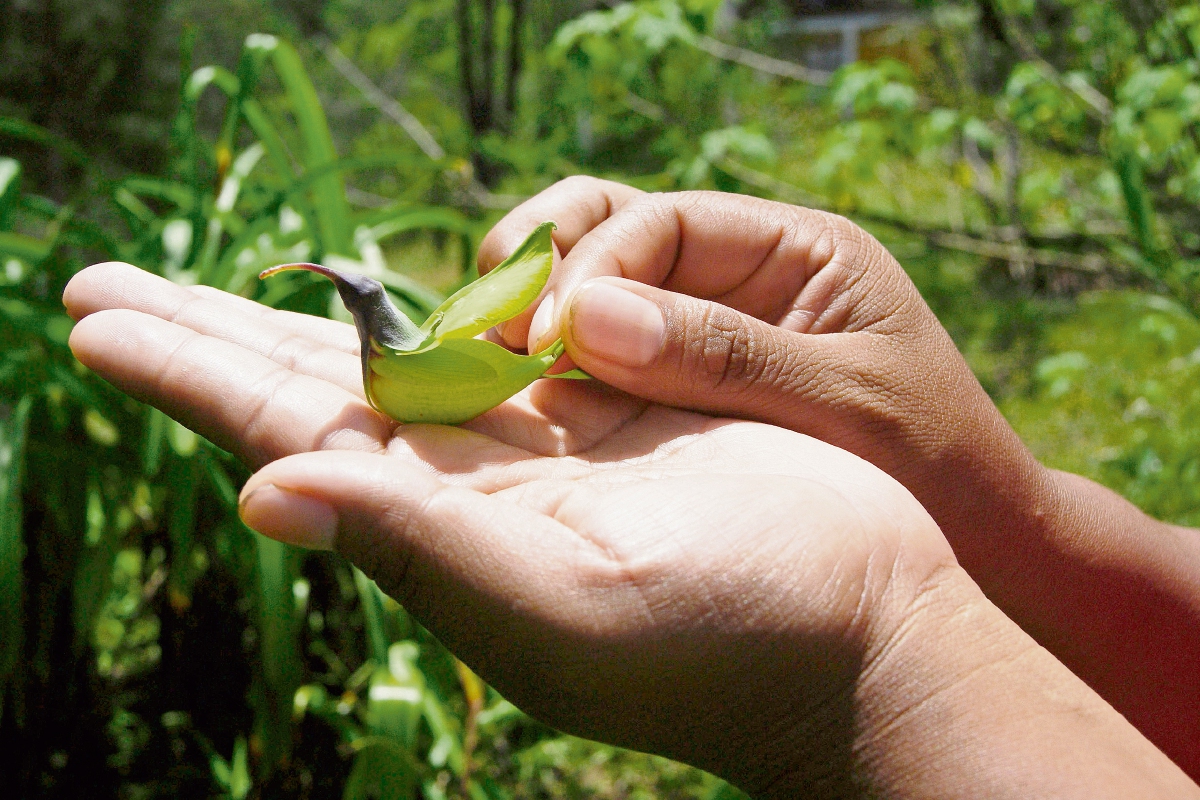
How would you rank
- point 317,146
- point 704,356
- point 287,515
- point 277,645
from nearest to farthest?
point 287,515 → point 704,356 → point 277,645 → point 317,146

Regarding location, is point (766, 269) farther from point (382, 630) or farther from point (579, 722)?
point (382, 630)

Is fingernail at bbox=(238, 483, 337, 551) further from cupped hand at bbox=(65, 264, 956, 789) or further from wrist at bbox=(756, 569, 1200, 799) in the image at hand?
wrist at bbox=(756, 569, 1200, 799)

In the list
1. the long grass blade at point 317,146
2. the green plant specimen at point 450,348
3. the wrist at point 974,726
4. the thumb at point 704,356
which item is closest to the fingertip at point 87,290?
the green plant specimen at point 450,348

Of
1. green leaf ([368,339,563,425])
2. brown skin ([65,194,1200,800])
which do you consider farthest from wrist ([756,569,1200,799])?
green leaf ([368,339,563,425])

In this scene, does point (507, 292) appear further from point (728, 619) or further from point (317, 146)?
point (317, 146)

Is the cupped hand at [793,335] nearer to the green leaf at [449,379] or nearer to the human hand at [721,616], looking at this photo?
the green leaf at [449,379]

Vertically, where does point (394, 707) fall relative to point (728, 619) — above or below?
below

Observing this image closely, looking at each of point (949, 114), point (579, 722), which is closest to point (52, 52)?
point (949, 114)

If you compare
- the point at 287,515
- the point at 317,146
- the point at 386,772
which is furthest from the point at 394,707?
the point at 317,146
